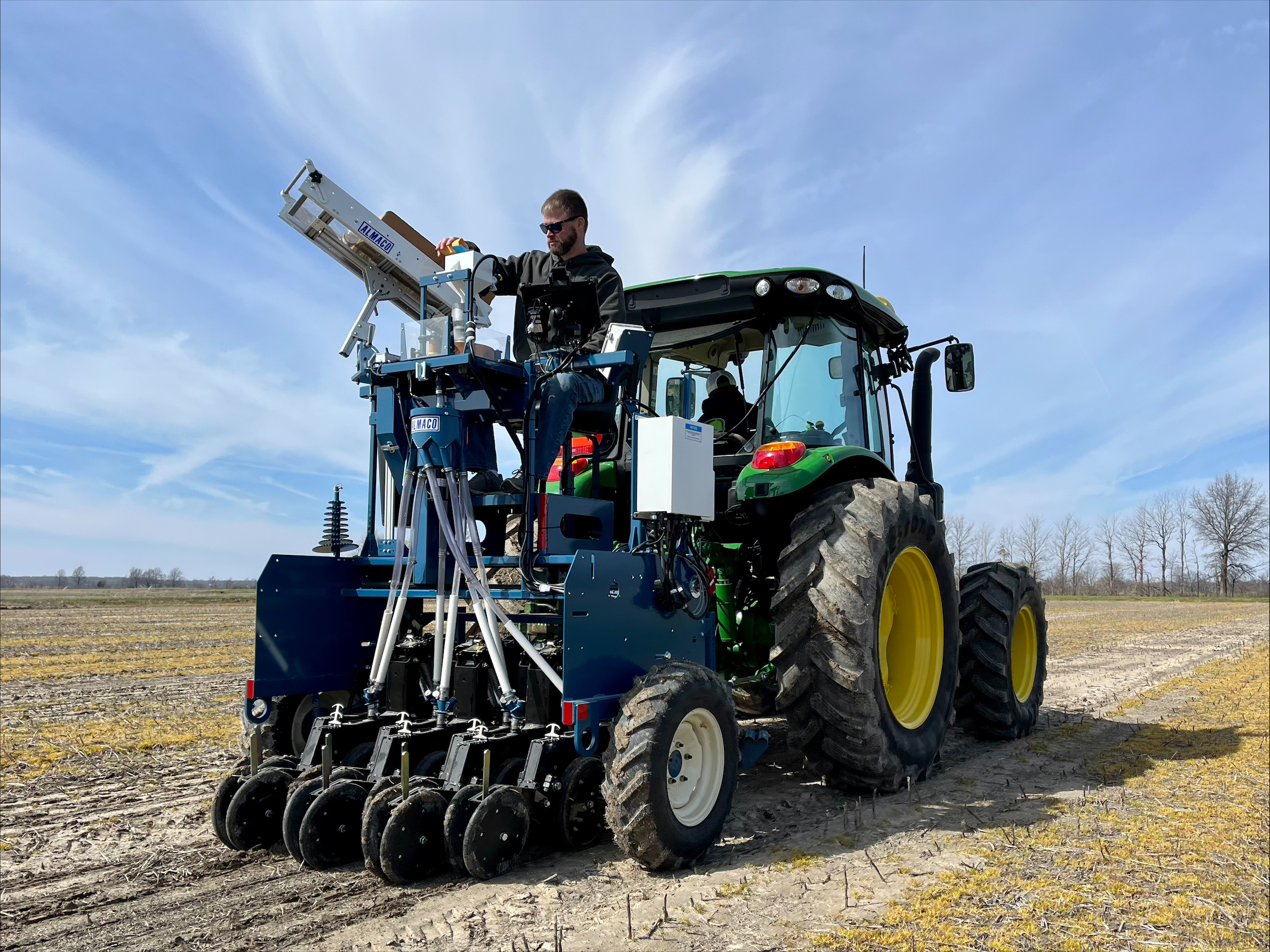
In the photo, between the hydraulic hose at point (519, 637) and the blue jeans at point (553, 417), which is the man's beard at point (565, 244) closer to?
the blue jeans at point (553, 417)

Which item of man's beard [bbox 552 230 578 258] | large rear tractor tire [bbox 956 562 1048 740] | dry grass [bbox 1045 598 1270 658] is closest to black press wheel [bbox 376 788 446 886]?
man's beard [bbox 552 230 578 258]

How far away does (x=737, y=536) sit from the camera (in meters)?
5.36

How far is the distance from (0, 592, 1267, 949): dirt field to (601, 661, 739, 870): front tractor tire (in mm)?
159

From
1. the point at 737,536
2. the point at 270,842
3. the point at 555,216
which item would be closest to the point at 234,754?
the point at 270,842

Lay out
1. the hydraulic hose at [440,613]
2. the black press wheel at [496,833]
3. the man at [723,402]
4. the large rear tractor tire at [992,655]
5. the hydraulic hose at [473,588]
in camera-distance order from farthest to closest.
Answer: the large rear tractor tire at [992,655] < the man at [723,402] < the hydraulic hose at [440,613] < the hydraulic hose at [473,588] < the black press wheel at [496,833]

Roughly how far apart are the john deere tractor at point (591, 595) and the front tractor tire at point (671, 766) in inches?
0.4

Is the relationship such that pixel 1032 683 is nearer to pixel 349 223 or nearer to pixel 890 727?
pixel 890 727

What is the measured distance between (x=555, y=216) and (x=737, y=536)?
2.11 m

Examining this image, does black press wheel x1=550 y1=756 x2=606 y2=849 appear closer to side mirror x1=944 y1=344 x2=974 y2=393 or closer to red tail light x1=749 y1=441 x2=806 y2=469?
red tail light x1=749 y1=441 x2=806 y2=469

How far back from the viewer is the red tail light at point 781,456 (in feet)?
15.1

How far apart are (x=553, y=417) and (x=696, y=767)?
162cm

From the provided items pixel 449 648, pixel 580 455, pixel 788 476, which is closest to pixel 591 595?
pixel 449 648

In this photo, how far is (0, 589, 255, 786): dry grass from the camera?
584 centimetres

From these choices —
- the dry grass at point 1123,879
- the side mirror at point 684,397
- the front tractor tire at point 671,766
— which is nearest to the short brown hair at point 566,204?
the side mirror at point 684,397
